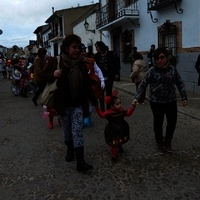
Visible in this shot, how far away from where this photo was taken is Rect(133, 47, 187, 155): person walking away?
4.19m

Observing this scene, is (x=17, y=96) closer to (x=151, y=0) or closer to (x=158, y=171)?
(x=151, y=0)

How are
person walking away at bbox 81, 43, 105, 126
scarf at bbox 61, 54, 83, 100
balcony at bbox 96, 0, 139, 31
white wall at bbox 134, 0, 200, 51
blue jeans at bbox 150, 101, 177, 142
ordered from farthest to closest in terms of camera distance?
balcony at bbox 96, 0, 139, 31
white wall at bbox 134, 0, 200, 51
person walking away at bbox 81, 43, 105, 126
blue jeans at bbox 150, 101, 177, 142
scarf at bbox 61, 54, 83, 100

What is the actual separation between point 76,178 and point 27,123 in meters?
3.45

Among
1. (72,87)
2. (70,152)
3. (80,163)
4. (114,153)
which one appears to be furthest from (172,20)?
(80,163)

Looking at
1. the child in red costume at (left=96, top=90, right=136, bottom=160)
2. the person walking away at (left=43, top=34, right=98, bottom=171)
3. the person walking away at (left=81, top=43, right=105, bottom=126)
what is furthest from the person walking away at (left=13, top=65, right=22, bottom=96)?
the person walking away at (left=43, top=34, right=98, bottom=171)

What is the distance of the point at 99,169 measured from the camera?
389 cm

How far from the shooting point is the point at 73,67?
12.1ft

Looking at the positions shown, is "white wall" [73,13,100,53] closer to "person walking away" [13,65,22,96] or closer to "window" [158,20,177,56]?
"window" [158,20,177,56]

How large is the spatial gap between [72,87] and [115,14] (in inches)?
562

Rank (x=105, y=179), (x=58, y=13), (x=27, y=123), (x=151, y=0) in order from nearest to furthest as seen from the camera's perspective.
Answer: (x=105, y=179) → (x=27, y=123) → (x=151, y=0) → (x=58, y=13)

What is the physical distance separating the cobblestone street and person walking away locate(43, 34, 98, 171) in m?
0.36

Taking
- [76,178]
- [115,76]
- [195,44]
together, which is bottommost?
[76,178]

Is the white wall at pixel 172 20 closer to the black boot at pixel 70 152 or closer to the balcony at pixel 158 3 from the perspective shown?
the balcony at pixel 158 3

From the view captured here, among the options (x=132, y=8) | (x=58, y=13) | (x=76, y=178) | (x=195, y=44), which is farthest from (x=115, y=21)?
(x=58, y=13)
